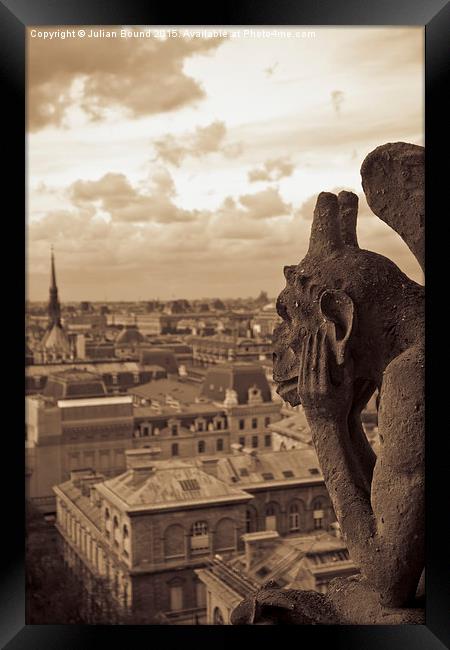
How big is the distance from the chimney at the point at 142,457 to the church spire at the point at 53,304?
1.84 m

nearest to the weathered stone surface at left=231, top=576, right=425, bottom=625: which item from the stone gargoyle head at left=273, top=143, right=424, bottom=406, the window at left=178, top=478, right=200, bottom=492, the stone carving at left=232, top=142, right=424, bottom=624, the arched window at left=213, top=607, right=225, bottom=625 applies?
the stone carving at left=232, top=142, right=424, bottom=624

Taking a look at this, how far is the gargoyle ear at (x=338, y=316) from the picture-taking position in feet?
6.12

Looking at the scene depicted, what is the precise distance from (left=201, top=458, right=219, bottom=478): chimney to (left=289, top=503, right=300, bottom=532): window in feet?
2.93

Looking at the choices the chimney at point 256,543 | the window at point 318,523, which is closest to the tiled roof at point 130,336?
the chimney at point 256,543

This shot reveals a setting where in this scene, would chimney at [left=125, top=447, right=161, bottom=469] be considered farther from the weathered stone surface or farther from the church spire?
the weathered stone surface

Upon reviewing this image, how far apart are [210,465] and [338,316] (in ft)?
21.8

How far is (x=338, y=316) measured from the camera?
1882mm

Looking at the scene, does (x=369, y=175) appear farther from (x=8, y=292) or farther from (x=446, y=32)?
(x=8, y=292)

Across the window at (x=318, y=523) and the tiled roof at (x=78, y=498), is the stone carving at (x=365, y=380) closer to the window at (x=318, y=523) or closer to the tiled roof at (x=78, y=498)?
the window at (x=318, y=523)

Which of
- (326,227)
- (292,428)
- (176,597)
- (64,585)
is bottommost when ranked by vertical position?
(176,597)

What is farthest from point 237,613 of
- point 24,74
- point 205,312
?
point 205,312

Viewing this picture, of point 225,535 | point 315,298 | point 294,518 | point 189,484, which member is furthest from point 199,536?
point 315,298

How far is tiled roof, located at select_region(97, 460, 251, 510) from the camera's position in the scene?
301 inches

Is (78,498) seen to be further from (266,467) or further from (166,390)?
(266,467)
